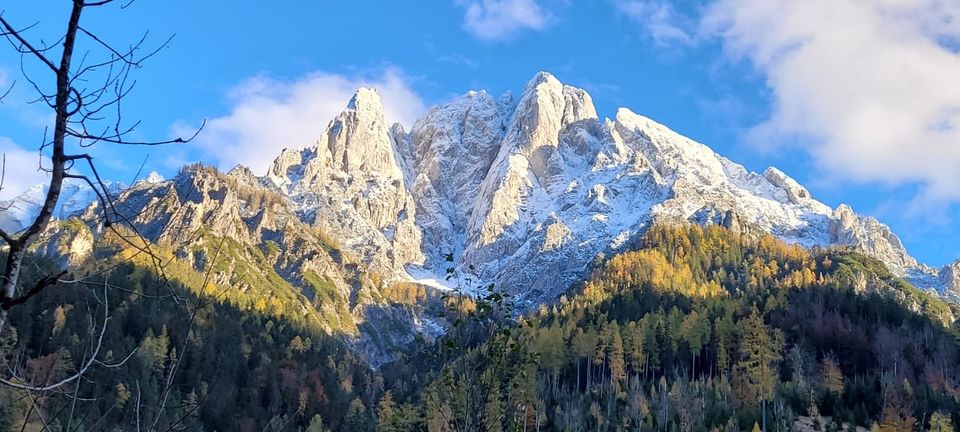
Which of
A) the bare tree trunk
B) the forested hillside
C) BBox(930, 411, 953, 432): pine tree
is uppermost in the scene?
the forested hillside

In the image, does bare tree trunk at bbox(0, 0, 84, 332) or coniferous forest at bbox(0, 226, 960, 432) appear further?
coniferous forest at bbox(0, 226, 960, 432)

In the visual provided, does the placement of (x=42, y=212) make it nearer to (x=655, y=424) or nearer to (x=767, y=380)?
(x=655, y=424)

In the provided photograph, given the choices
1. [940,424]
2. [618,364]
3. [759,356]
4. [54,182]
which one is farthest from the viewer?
[618,364]

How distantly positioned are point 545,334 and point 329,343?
60953 mm

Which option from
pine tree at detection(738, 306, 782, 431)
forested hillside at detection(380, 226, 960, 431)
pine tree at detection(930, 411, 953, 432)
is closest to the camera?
pine tree at detection(930, 411, 953, 432)

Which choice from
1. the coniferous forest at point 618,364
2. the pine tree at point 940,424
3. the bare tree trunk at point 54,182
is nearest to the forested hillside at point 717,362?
the pine tree at point 940,424

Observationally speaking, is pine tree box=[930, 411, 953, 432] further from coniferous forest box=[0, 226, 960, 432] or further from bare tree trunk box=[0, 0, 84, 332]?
bare tree trunk box=[0, 0, 84, 332]

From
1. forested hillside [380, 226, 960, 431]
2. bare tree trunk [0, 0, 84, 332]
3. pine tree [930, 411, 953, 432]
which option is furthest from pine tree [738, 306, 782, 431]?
bare tree trunk [0, 0, 84, 332]

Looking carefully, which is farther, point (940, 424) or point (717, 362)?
point (717, 362)

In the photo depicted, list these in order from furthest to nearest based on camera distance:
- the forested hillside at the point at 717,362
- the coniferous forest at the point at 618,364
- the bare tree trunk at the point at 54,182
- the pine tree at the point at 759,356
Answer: the pine tree at the point at 759,356 → the coniferous forest at the point at 618,364 → the forested hillside at the point at 717,362 → the bare tree trunk at the point at 54,182

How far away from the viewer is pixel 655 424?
71.6 meters

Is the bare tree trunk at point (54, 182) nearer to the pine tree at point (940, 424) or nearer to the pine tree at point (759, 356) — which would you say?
the pine tree at point (940, 424)

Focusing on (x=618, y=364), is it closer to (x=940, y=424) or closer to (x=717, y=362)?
(x=717, y=362)

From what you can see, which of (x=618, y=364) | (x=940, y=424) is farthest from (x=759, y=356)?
(x=940, y=424)
